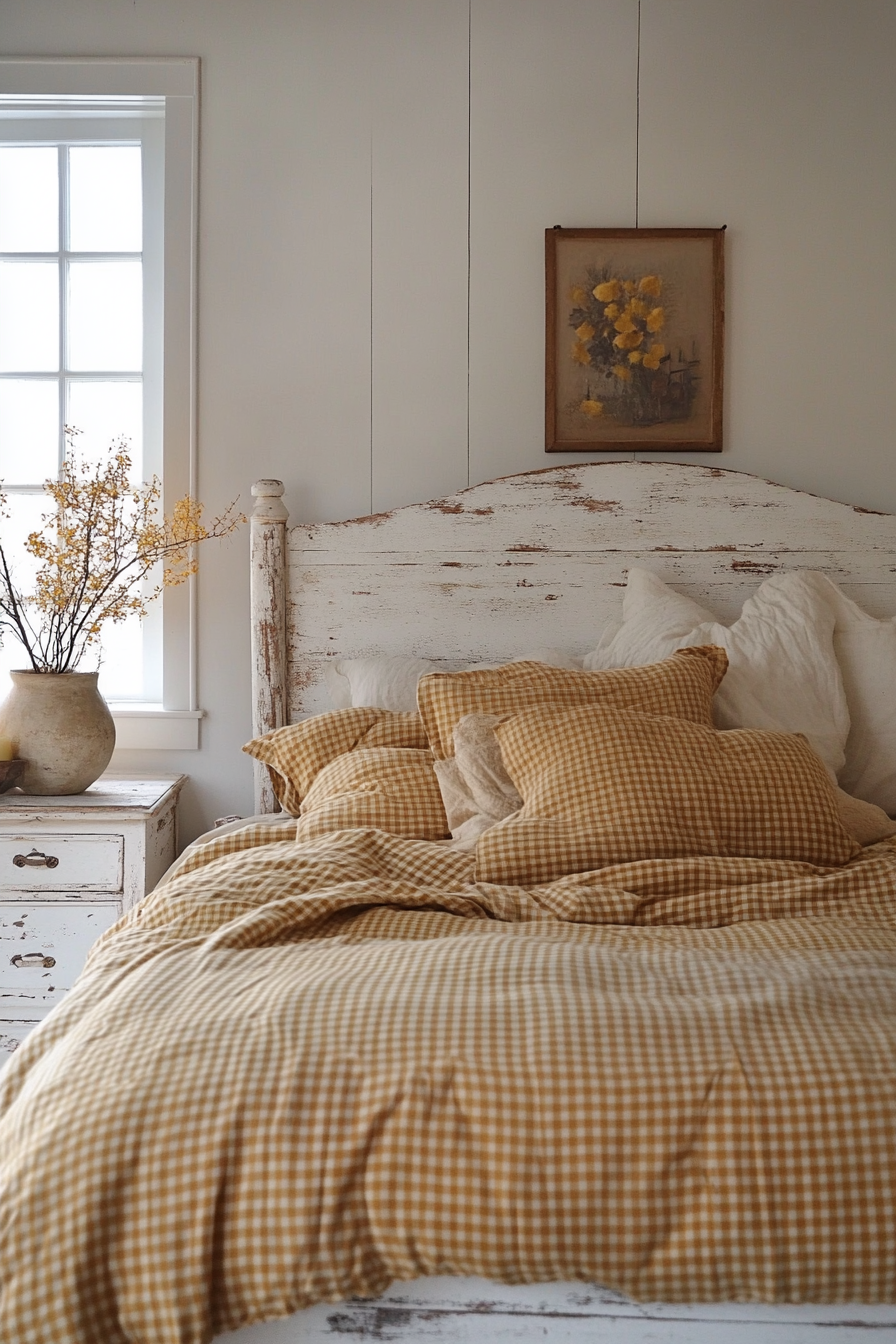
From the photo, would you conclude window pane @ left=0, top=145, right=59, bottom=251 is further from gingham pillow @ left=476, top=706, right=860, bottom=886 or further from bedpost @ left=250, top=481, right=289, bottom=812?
gingham pillow @ left=476, top=706, right=860, bottom=886

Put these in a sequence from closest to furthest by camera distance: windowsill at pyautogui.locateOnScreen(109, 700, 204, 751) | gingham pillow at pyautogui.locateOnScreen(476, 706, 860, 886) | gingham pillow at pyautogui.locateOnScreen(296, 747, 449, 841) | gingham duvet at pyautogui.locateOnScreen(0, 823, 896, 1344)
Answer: gingham duvet at pyautogui.locateOnScreen(0, 823, 896, 1344)
gingham pillow at pyautogui.locateOnScreen(476, 706, 860, 886)
gingham pillow at pyautogui.locateOnScreen(296, 747, 449, 841)
windowsill at pyautogui.locateOnScreen(109, 700, 204, 751)

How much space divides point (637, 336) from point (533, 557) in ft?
2.02

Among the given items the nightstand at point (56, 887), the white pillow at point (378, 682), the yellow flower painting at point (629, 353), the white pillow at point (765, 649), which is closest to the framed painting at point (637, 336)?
the yellow flower painting at point (629, 353)

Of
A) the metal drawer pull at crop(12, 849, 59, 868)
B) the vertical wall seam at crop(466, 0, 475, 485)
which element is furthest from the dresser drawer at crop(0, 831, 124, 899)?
the vertical wall seam at crop(466, 0, 475, 485)

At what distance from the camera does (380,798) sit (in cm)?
178

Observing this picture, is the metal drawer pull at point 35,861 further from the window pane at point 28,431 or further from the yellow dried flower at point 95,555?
the window pane at point 28,431

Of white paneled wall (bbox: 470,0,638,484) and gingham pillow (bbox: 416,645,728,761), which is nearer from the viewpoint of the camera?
gingham pillow (bbox: 416,645,728,761)

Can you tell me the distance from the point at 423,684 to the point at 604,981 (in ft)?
3.10

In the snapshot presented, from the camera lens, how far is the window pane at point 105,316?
8.63ft

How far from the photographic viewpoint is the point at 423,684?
6.29ft

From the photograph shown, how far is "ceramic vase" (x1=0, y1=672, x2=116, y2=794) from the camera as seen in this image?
7.47 feet

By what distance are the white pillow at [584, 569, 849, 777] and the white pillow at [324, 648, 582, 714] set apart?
0.11 metres

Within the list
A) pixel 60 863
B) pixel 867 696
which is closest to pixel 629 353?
pixel 867 696

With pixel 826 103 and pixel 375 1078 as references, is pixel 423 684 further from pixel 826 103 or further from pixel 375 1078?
pixel 826 103
